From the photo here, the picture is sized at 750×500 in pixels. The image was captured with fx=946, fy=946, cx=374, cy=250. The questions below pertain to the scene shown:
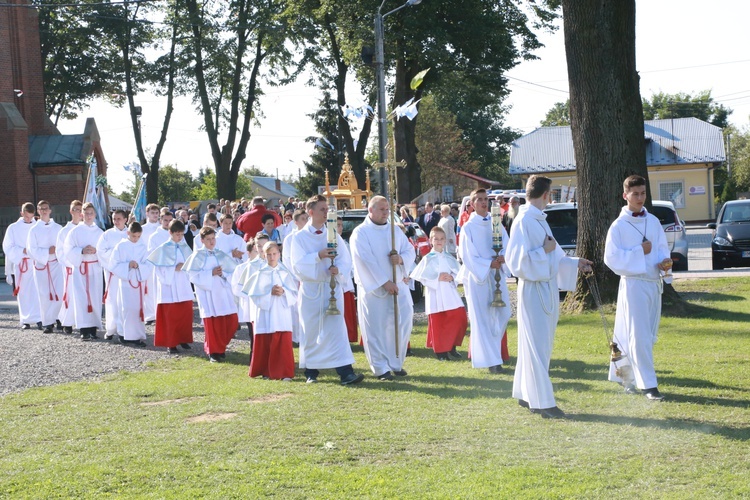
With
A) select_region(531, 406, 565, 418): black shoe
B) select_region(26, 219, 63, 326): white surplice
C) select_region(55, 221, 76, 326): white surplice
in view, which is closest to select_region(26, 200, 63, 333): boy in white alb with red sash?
select_region(26, 219, 63, 326): white surplice

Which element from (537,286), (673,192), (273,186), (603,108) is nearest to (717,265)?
(603,108)

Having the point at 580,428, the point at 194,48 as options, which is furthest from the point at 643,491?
the point at 194,48

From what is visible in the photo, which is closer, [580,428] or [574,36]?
[580,428]

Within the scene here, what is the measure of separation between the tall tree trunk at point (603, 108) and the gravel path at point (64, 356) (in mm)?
3389

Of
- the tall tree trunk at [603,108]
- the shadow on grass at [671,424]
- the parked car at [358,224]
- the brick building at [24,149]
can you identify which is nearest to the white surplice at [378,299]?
the shadow on grass at [671,424]

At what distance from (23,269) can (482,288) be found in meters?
9.96

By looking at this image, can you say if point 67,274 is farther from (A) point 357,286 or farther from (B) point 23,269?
Result: (A) point 357,286

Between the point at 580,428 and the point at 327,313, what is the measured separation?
3.43 meters

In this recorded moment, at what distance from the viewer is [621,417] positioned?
8.02 m

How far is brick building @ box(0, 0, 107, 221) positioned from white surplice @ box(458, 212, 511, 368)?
27342mm

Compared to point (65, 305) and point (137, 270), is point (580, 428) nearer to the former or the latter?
point (137, 270)

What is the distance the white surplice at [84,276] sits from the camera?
1525cm

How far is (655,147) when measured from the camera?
56188 mm

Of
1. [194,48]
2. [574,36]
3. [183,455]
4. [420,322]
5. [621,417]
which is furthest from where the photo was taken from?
[194,48]
